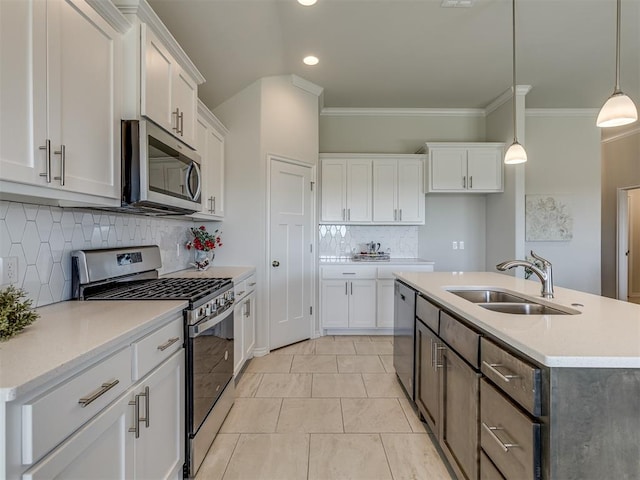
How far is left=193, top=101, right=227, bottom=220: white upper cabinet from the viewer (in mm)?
2973

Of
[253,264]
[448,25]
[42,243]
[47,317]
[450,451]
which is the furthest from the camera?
[253,264]

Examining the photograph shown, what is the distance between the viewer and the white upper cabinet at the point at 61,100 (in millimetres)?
1116

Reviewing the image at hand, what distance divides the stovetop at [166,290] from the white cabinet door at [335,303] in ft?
6.68

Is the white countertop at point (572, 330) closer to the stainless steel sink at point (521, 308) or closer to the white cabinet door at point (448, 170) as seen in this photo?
the stainless steel sink at point (521, 308)

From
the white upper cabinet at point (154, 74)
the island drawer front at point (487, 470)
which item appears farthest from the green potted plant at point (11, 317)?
the island drawer front at point (487, 470)

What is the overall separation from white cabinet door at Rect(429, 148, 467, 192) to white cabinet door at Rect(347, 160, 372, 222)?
0.82m

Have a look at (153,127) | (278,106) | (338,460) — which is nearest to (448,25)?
(278,106)

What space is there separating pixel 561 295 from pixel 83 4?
2710 mm

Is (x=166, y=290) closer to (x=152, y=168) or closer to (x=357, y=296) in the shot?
(x=152, y=168)

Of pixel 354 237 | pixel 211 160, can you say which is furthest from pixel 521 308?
pixel 354 237

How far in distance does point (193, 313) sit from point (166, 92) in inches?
→ 50.9

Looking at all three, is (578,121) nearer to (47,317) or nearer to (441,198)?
(441,198)

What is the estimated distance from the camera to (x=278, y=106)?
12.5ft

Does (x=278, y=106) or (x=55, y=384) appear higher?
(x=278, y=106)
